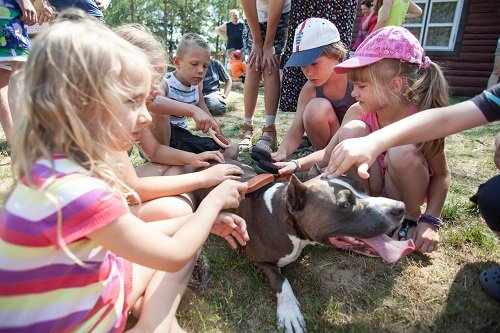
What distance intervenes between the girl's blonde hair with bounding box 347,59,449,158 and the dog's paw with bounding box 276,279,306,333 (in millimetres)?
1354

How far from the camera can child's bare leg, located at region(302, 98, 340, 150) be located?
3.49 metres

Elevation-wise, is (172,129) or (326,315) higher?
→ (172,129)

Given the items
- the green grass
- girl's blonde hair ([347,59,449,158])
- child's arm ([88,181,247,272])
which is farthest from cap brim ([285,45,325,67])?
child's arm ([88,181,247,272])

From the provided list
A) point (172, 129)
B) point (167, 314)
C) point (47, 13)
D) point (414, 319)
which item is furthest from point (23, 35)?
point (414, 319)

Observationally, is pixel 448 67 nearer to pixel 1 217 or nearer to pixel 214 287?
pixel 214 287

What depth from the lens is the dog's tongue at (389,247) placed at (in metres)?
2.09

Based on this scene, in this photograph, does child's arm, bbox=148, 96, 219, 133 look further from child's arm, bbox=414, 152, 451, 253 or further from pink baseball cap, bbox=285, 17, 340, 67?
child's arm, bbox=414, 152, 451, 253

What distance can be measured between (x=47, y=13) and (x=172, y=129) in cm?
197

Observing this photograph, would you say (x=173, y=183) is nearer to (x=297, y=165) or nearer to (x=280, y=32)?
(x=297, y=165)

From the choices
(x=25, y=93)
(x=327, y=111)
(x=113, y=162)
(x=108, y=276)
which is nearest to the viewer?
(x=25, y=93)

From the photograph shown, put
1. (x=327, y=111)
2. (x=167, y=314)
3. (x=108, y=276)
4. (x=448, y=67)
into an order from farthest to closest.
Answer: (x=448, y=67) → (x=327, y=111) → (x=167, y=314) → (x=108, y=276)

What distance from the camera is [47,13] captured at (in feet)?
13.2

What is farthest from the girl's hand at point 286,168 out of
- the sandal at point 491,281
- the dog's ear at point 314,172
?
the sandal at point 491,281

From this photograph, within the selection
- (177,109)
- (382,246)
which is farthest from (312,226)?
(177,109)
